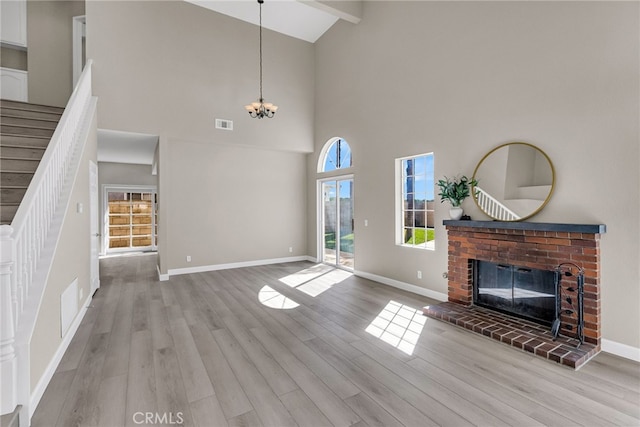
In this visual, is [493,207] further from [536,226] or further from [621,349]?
[621,349]

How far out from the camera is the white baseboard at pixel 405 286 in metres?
4.45

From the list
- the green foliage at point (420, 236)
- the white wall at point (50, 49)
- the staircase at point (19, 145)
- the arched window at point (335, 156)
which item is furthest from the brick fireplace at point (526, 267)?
the white wall at point (50, 49)

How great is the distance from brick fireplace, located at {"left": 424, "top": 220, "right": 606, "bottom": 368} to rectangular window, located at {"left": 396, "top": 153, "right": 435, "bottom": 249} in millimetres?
543

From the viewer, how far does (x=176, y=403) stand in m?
2.15

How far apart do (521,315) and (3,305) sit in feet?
15.1

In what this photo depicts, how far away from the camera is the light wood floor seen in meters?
2.03

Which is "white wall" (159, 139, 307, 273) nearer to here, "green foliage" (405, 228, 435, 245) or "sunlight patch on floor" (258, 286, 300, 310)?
"sunlight patch on floor" (258, 286, 300, 310)

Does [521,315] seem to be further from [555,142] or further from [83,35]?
[83,35]

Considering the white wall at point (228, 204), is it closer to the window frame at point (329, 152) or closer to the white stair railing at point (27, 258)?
the window frame at point (329, 152)

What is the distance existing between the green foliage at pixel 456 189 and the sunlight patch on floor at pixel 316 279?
2422 millimetres

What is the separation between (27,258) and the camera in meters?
2.20

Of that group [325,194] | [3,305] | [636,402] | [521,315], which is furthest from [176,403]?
[325,194]

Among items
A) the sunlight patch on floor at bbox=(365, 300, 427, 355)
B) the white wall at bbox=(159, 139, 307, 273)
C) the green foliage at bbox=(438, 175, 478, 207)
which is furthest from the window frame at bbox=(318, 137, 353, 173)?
the sunlight patch on floor at bbox=(365, 300, 427, 355)

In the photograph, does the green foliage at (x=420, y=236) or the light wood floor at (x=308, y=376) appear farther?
the green foliage at (x=420, y=236)
